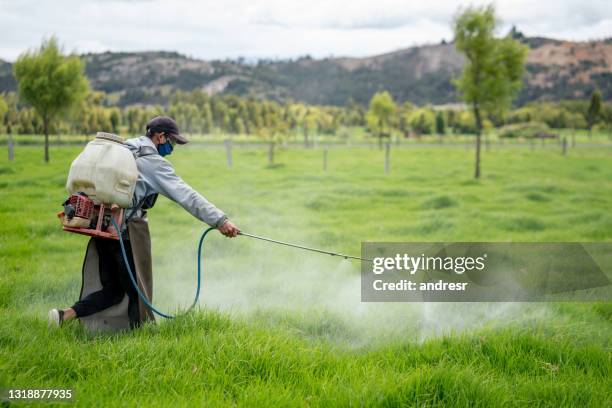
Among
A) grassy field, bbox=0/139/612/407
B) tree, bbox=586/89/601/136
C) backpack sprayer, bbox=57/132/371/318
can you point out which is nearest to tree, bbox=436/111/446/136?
tree, bbox=586/89/601/136

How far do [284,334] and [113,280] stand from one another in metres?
1.60

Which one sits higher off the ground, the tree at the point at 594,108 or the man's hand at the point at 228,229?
the tree at the point at 594,108

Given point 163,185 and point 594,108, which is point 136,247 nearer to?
point 163,185

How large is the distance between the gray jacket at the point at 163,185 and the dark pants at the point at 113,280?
464mm

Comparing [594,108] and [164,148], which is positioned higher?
[594,108]

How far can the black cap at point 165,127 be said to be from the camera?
4.95m

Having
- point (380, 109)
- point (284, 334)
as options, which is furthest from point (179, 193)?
point (380, 109)

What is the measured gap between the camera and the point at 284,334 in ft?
16.2

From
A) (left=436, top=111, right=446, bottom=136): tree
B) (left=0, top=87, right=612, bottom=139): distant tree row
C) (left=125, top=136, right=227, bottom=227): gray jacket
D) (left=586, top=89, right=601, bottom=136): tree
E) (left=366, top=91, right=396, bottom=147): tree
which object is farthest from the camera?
(left=436, top=111, right=446, bottom=136): tree

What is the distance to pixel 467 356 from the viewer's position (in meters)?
4.71

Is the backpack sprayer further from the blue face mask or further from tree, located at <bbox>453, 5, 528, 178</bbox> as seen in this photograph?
tree, located at <bbox>453, 5, 528, 178</bbox>

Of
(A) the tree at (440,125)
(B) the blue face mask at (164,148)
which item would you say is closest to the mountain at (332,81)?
(A) the tree at (440,125)

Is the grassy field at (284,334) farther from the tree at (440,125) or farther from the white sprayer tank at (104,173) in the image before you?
the tree at (440,125)

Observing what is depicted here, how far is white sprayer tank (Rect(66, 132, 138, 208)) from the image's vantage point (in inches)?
173
